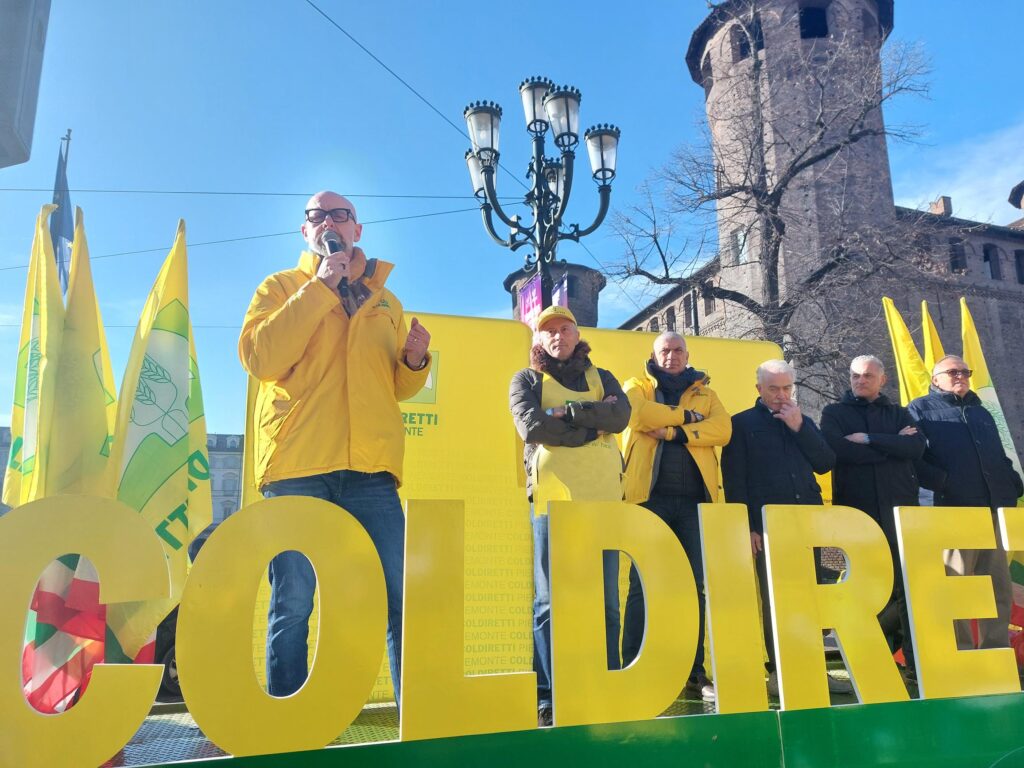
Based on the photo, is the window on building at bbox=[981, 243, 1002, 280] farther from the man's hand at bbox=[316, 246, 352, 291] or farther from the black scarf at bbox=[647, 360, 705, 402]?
the man's hand at bbox=[316, 246, 352, 291]

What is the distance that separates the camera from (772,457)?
3990 mm

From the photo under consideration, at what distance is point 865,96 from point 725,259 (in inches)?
196

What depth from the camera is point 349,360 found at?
9.39ft

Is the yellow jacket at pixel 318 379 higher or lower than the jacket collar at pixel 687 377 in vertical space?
lower

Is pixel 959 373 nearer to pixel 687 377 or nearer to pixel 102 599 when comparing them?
pixel 687 377

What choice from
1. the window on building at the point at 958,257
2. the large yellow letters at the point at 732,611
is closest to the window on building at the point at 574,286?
the window on building at the point at 958,257

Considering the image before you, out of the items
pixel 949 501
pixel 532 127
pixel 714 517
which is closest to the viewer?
pixel 714 517

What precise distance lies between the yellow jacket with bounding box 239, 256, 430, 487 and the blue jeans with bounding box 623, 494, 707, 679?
1.48 meters

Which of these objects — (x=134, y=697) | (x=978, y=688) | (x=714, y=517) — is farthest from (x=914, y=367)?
(x=134, y=697)

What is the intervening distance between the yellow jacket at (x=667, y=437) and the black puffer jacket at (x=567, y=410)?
20.3 inches

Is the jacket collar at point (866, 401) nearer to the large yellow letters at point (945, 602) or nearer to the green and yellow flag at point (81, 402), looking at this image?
the large yellow letters at point (945, 602)

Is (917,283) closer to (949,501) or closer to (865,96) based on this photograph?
(865,96)

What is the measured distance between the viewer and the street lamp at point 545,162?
26.3ft

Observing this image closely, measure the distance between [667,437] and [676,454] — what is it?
0.33 feet
